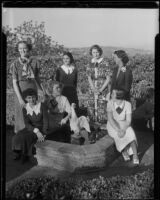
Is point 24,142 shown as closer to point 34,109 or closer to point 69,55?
point 34,109

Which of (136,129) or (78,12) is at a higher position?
(78,12)

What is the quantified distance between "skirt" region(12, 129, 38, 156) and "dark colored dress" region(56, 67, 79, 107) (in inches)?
11.4

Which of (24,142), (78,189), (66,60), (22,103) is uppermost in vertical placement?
(66,60)

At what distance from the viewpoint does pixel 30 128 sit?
163 cm

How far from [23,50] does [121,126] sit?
673 millimetres

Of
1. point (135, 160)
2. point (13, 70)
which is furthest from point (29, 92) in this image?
point (135, 160)

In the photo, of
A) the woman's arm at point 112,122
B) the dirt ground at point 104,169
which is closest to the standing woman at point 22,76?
the dirt ground at point 104,169

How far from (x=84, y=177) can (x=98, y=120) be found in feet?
1.03

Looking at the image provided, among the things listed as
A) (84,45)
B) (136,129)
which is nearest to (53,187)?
(136,129)

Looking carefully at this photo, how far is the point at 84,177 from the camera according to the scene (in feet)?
5.27

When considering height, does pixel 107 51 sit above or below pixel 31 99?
above

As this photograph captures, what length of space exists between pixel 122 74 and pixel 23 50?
0.55 meters

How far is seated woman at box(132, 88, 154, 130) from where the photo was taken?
64.2 inches

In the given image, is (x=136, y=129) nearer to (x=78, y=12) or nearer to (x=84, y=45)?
(x=84, y=45)
